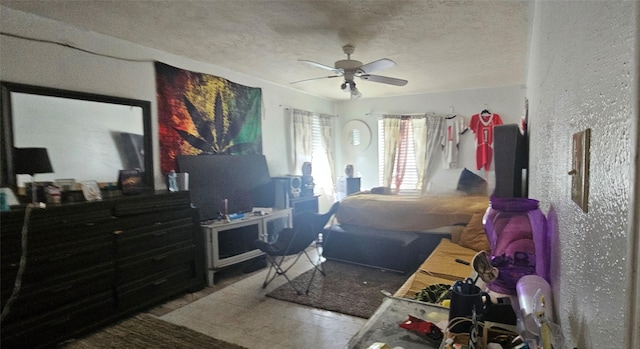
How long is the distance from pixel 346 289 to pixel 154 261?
1.79 meters

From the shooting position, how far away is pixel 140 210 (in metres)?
2.87

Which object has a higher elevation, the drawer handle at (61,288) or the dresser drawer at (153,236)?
the dresser drawer at (153,236)

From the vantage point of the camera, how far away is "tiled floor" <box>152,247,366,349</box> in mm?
2455

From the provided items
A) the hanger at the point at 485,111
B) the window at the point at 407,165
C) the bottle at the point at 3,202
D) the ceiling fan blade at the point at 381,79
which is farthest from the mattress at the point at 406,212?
the bottle at the point at 3,202

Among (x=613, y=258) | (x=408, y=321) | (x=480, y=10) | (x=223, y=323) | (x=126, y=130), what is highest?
(x=480, y=10)

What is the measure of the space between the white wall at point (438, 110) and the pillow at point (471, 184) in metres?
0.21

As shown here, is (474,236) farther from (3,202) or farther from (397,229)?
(3,202)

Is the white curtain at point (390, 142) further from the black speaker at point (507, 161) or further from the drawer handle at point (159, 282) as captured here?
the drawer handle at point (159, 282)

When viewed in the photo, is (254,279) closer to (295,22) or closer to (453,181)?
(295,22)

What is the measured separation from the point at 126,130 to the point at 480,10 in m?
3.18

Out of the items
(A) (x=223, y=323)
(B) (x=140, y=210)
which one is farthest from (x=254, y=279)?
(B) (x=140, y=210)

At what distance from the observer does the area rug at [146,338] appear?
2369 mm

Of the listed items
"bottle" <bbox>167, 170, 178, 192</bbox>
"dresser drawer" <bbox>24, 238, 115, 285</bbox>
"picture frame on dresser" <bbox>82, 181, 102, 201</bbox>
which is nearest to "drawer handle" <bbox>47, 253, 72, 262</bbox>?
"dresser drawer" <bbox>24, 238, 115, 285</bbox>

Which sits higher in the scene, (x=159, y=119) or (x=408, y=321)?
(x=159, y=119)
